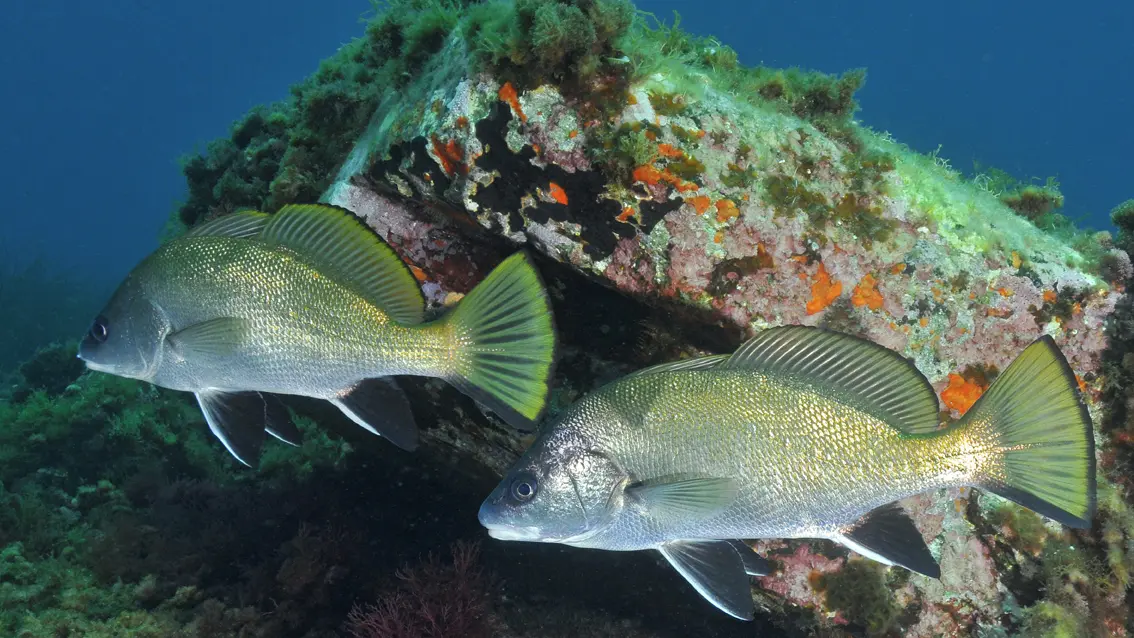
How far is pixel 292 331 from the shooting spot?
8.74 ft

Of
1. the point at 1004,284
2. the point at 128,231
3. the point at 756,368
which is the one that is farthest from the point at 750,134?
the point at 128,231

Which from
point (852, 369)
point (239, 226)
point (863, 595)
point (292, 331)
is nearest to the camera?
point (852, 369)

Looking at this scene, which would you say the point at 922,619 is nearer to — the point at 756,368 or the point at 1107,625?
the point at 1107,625

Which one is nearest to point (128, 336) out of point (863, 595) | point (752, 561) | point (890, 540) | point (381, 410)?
point (381, 410)

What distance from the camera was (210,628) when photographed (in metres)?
3.81

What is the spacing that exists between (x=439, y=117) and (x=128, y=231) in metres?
93.5

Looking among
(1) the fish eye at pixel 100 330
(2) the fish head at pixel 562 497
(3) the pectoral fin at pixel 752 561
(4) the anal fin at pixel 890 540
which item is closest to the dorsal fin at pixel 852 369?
(4) the anal fin at pixel 890 540

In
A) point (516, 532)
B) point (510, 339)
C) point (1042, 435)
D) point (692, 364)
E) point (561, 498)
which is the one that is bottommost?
point (516, 532)

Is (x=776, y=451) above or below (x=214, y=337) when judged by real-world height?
above

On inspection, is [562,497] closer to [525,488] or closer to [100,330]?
[525,488]

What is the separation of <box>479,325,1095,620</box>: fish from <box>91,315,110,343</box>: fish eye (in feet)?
6.62

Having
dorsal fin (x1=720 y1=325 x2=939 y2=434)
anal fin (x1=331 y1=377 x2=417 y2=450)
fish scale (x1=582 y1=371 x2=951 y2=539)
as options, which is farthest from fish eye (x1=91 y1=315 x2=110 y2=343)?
dorsal fin (x1=720 y1=325 x2=939 y2=434)

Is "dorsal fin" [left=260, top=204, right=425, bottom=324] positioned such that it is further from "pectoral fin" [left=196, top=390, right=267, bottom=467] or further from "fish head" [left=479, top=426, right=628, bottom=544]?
"fish head" [left=479, top=426, right=628, bottom=544]

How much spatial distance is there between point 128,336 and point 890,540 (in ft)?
11.3
